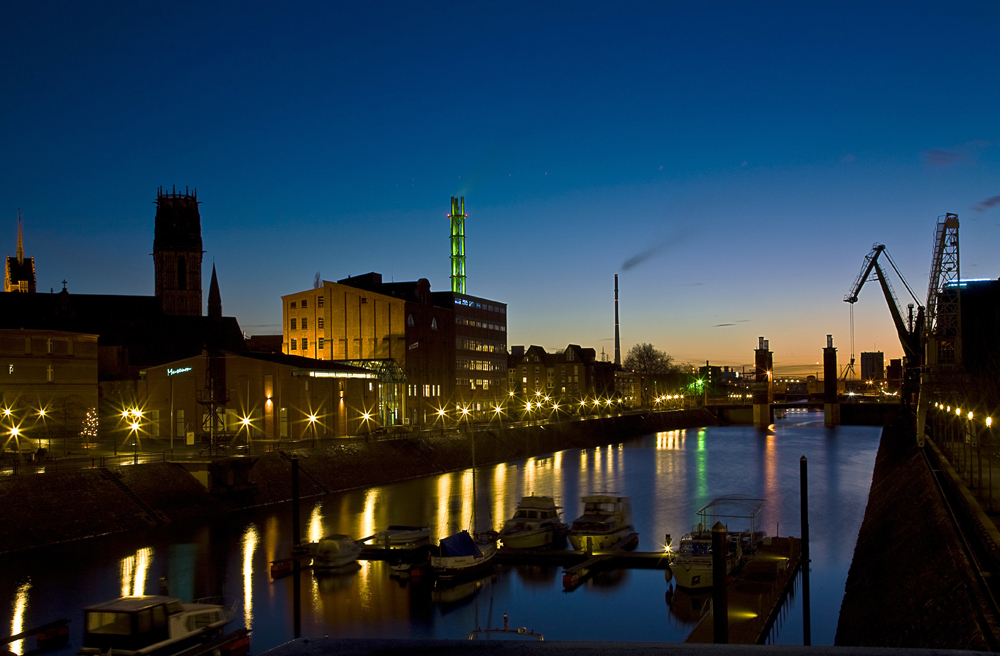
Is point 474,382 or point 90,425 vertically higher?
point 474,382

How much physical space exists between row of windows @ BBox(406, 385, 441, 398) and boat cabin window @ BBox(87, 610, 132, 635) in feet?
184

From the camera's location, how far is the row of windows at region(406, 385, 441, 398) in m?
75.0

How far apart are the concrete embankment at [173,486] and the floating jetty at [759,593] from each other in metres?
23.9

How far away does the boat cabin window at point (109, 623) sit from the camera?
17.0m

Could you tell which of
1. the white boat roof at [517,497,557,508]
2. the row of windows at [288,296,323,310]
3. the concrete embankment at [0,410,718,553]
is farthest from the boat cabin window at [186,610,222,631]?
the row of windows at [288,296,323,310]

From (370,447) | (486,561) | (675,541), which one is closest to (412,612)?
(486,561)

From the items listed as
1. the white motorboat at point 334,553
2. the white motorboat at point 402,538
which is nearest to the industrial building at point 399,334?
the white motorboat at point 402,538

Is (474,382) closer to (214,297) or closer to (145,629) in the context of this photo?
(214,297)

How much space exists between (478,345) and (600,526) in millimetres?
63718

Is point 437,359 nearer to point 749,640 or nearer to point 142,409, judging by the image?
point 142,409

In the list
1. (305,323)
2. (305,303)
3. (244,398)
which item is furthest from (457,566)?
(305,303)

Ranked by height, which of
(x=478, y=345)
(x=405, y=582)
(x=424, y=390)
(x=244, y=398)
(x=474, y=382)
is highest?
(x=478, y=345)

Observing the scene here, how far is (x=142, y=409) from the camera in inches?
2136

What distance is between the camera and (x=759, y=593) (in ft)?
70.9
